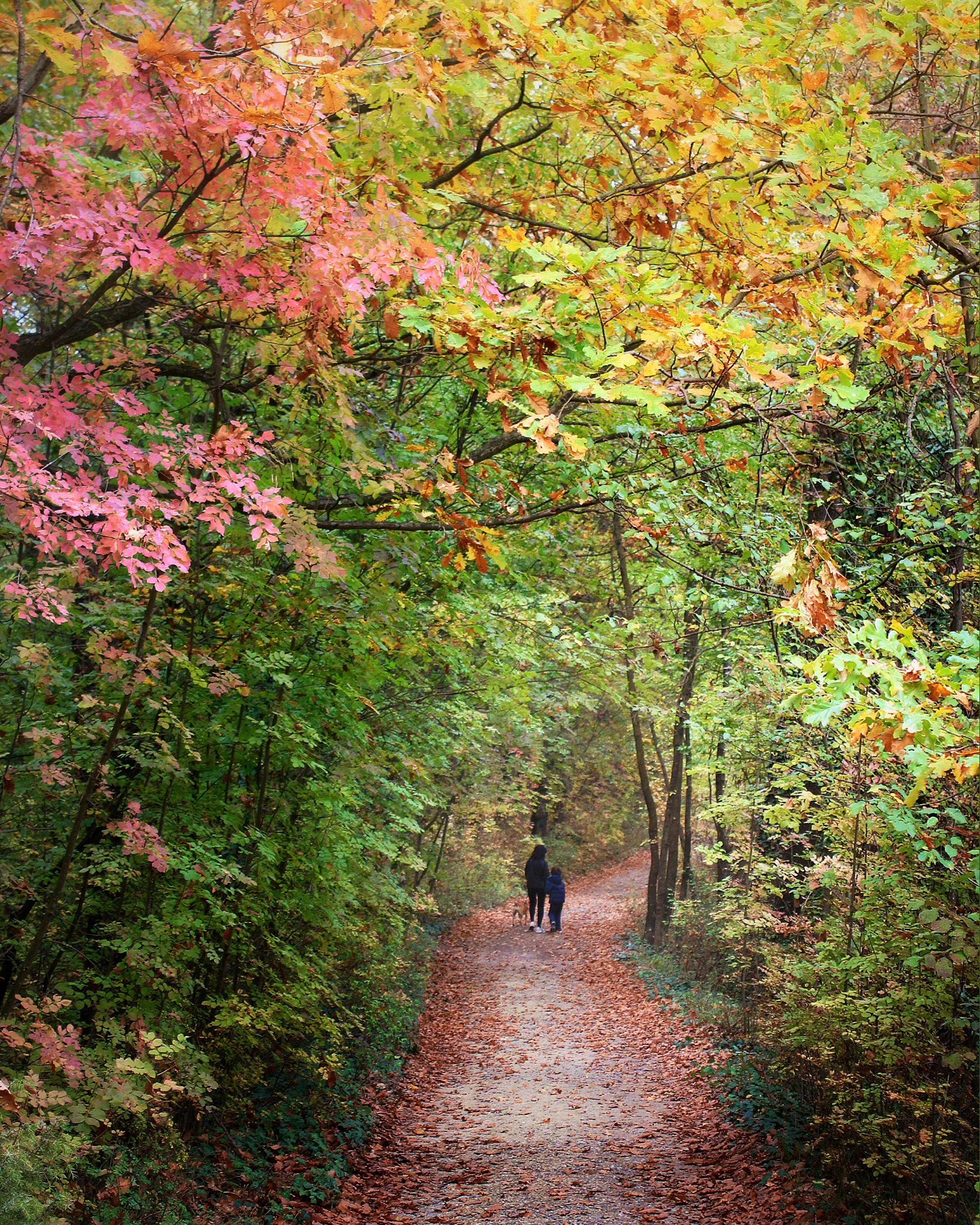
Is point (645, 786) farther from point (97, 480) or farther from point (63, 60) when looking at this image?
point (63, 60)

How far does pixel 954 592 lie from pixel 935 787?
150 centimetres

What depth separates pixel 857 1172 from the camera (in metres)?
5.75

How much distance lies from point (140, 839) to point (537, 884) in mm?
15387

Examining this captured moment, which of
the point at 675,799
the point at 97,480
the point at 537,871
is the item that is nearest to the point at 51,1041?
the point at 97,480

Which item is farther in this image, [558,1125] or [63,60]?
[558,1125]

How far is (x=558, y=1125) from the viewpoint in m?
8.18

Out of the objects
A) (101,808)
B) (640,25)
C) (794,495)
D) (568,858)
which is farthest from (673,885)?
(640,25)

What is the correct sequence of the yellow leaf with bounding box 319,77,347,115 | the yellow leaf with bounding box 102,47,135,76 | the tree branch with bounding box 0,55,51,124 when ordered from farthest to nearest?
the tree branch with bounding box 0,55,51,124 → the yellow leaf with bounding box 319,77,347,115 → the yellow leaf with bounding box 102,47,135,76

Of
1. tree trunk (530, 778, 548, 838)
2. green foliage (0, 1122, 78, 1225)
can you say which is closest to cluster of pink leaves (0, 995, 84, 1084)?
green foliage (0, 1122, 78, 1225)

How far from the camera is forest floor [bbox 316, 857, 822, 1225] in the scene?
6273 mm

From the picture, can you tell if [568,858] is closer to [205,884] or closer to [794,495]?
[794,495]

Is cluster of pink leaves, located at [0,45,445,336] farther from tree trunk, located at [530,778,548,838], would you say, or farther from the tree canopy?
tree trunk, located at [530,778,548,838]

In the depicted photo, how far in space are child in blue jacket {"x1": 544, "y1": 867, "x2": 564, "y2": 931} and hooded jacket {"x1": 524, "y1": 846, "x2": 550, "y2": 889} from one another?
154 mm

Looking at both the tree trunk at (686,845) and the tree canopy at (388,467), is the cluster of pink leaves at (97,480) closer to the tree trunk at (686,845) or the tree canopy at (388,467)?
the tree canopy at (388,467)
